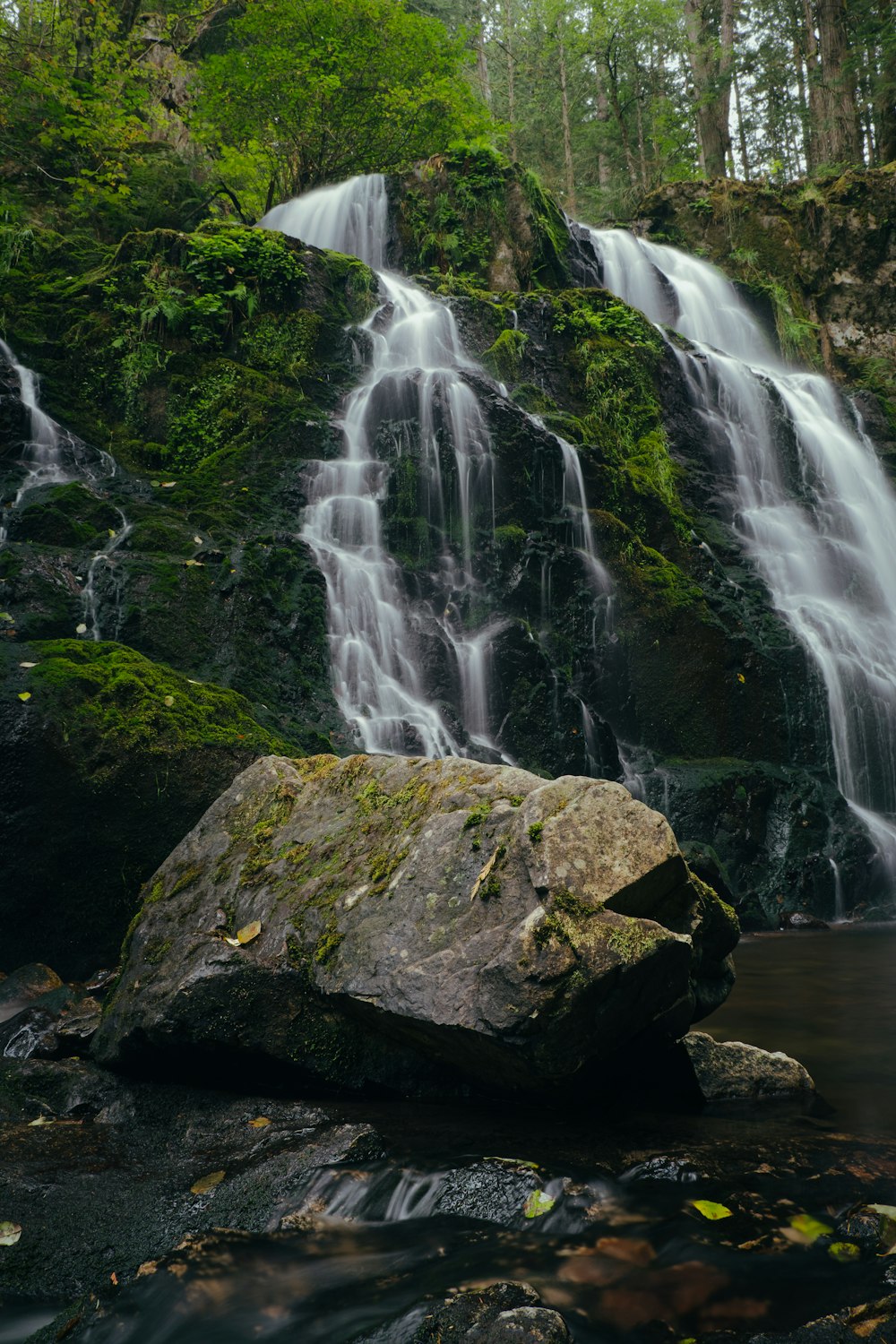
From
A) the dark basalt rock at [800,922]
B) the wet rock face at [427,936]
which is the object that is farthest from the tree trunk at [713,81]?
the wet rock face at [427,936]

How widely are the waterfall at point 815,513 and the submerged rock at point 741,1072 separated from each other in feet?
21.9

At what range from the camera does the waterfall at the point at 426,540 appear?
29.7 ft

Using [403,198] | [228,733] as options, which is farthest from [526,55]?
[228,733]

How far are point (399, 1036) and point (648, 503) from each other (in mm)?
9518

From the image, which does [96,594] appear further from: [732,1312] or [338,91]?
[338,91]

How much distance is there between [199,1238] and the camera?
105 inches

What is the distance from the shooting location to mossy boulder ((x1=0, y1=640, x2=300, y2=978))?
17.8ft

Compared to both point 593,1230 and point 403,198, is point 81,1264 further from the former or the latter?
point 403,198

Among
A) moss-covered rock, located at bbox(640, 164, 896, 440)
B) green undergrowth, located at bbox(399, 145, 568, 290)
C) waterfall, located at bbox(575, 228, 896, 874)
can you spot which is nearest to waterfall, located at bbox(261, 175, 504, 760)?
green undergrowth, located at bbox(399, 145, 568, 290)

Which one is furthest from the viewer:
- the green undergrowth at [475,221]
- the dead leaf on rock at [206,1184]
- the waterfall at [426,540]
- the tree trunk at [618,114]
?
the tree trunk at [618,114]

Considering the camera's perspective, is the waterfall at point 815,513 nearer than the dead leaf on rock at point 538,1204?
No

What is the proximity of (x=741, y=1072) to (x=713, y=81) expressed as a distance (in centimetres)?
2677

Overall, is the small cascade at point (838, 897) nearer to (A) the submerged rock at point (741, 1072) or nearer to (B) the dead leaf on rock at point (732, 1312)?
(A) the submerged rock at point (741, 1072)

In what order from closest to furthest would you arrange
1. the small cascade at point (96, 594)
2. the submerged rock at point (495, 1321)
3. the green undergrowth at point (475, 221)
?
1. the submerged rock at point (495, 1321)
2. the small cascade at point (96, 594)
3. the green undergrowth at point (475, 221)
